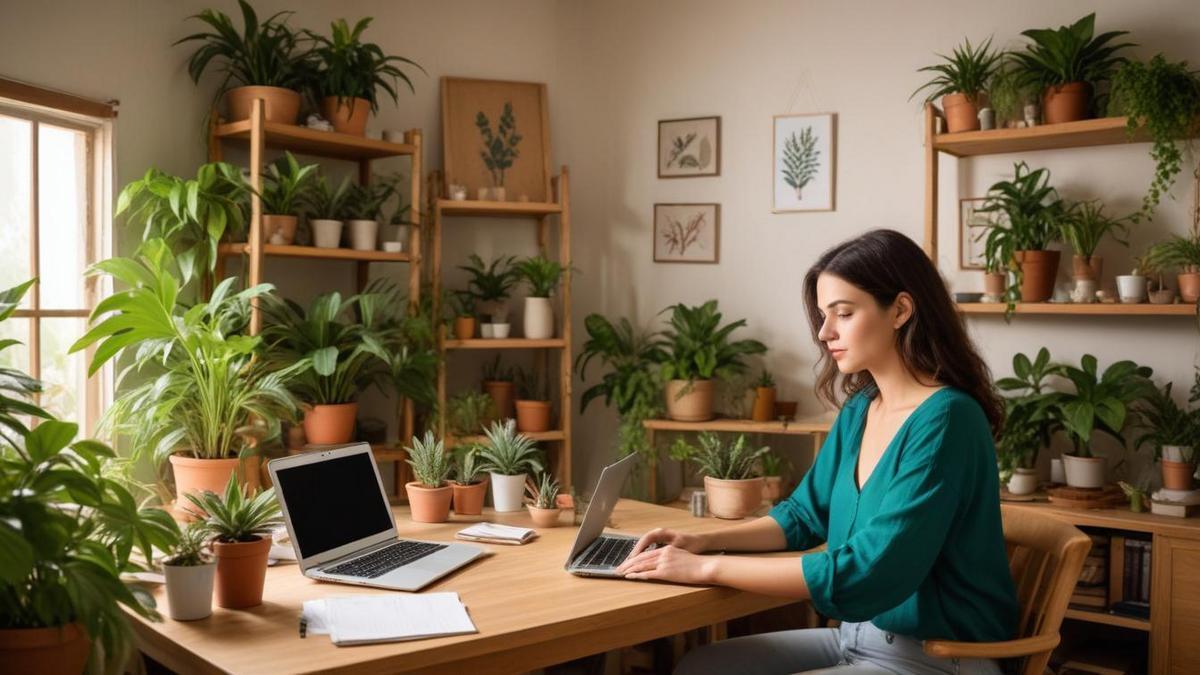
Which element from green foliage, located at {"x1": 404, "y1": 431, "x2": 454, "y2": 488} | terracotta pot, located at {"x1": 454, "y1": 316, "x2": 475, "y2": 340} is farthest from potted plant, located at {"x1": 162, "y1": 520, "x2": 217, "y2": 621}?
terracotta pot, located at {"x1": 454, "y1": 316, "x2": 475, "y2": 340}

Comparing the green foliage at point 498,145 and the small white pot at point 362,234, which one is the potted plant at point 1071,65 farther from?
the small white pot at point 362,234

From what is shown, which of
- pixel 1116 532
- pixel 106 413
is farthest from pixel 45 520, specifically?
pixel 1116 532

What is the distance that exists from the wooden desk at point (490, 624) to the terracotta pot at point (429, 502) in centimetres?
30

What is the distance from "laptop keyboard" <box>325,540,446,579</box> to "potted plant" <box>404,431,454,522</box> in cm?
27

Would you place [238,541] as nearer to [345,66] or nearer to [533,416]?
[345,66]

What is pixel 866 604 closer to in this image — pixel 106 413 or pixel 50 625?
pixel 50 625

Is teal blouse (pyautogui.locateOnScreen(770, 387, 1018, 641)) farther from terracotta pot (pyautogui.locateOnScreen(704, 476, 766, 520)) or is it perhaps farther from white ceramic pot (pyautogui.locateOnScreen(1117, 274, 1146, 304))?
white ceramic pot (pyautogui.locateOnScreen(1117, 274, 1146, 304))

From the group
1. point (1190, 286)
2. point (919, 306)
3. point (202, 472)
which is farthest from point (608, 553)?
point (1190, 286)

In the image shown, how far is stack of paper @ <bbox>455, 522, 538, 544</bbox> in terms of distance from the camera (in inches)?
102

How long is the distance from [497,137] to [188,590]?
289cm

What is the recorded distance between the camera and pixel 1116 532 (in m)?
3.36

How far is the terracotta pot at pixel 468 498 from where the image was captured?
2.82m

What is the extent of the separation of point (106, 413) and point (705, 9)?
114 inches

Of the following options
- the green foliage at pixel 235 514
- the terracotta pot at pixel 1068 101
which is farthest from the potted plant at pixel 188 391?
the terracotta pot at pixel 1068 101
